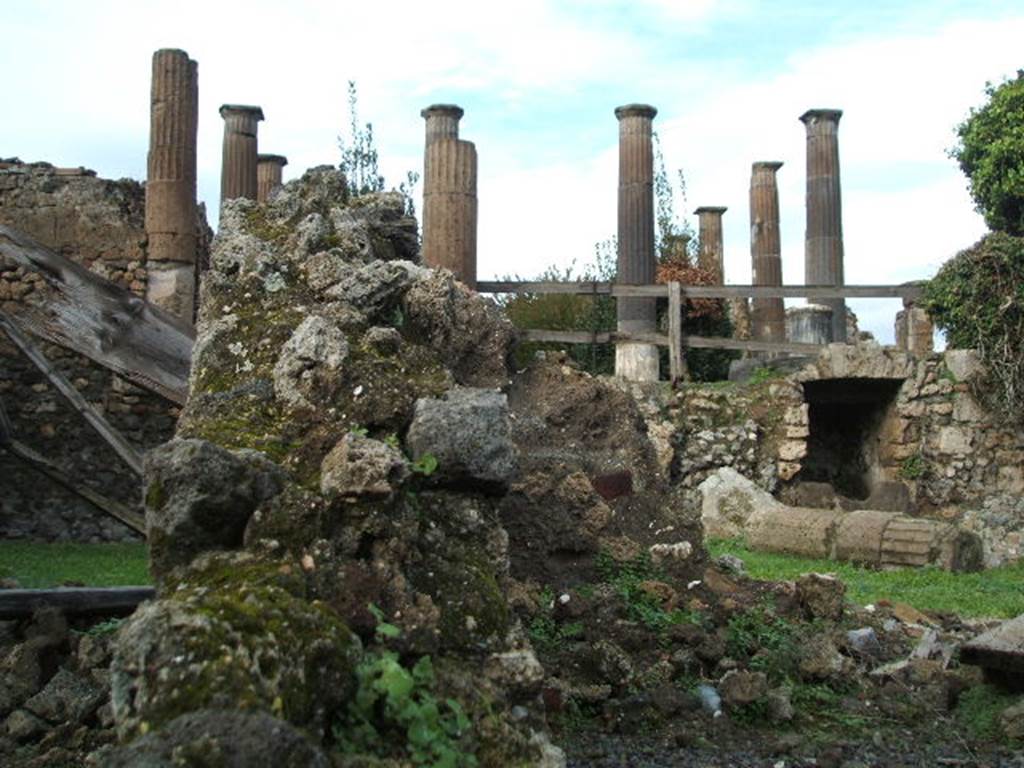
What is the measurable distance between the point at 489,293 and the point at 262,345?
13.3m

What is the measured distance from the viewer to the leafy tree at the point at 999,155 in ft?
63.0

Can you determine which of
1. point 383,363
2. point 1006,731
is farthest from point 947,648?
point 383,363

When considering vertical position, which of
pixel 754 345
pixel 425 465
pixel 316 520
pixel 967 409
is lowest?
pixel 316 520

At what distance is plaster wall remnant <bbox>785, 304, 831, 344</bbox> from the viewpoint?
69.2 feet

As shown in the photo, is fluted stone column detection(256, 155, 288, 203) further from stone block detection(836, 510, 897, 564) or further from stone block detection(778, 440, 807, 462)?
stone block detection(836, 510, 897, 564)

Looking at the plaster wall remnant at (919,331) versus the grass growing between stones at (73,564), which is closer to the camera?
the grass growing between stones at (73,564)

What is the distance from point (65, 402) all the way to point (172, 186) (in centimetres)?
283

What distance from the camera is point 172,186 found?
48.8 feet

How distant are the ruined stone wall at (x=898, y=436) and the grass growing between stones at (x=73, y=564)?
6516 millimetres

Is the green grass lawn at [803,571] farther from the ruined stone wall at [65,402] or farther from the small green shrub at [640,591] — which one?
the small green shrub at [640,591]

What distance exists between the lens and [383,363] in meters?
4.43

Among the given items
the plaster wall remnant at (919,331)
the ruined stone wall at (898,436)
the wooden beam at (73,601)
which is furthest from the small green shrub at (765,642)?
the plaster wall remnant at (919,331)

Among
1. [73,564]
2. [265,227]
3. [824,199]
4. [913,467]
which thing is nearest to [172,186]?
[73,564]

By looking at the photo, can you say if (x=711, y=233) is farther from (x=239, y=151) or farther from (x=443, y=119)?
(x=239, y=151)
